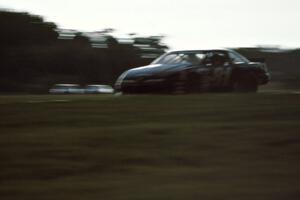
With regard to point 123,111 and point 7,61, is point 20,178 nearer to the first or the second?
point 123,111

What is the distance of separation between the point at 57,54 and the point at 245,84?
114 ft

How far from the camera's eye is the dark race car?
16234 mm

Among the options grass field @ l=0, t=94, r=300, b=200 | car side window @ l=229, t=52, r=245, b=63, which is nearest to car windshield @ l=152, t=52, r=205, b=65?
car side window @ l=229, t=52, r=245, b=63

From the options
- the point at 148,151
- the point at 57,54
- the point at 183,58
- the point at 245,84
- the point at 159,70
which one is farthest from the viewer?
the point at 57,54

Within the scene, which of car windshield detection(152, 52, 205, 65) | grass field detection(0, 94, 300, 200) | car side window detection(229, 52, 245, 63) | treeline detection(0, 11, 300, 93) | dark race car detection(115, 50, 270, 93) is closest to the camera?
grass field detection(0, 94, 300, 200)

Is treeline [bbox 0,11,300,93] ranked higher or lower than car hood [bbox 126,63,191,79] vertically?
lower

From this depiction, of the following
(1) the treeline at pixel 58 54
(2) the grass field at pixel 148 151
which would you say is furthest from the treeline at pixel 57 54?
(2) the grass field at pixel 148 151

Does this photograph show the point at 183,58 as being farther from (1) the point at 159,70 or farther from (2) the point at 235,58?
(2) the point at 235,58

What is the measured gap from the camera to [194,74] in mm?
16594

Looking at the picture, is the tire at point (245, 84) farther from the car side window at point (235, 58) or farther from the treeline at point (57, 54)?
the treeline at point (57, 54)

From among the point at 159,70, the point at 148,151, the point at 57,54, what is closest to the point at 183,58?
the point at 159,70

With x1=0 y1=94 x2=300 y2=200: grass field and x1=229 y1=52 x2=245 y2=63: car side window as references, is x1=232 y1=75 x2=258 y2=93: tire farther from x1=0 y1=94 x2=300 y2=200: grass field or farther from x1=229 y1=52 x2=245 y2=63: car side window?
x1=0 y1=94 x2=300 y2=200: grass field

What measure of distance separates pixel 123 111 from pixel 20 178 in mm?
3799

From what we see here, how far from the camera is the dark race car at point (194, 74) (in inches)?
639
